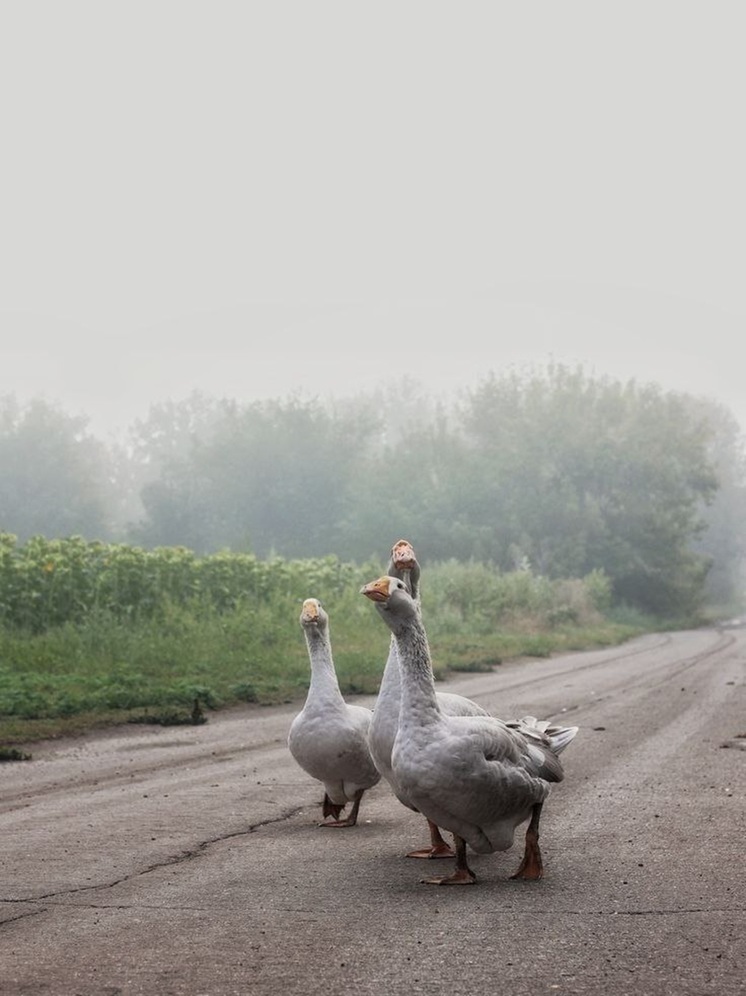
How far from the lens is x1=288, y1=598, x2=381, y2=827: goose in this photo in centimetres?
925

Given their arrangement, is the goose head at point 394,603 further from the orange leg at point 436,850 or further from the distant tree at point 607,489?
the distant tree at point 607,489

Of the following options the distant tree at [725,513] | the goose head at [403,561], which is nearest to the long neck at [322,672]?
the goose head at [403,561]

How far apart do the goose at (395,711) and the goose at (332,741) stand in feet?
2.63

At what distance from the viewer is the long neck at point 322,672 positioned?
31.3ft

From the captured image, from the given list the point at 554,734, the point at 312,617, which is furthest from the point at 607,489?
the point at 554,734

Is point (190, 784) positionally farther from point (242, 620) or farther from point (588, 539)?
point (588, 539)

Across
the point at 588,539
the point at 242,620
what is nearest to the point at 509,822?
the point at 242,620

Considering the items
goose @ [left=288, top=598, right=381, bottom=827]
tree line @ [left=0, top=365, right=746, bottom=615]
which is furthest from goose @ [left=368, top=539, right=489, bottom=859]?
tree line @ [left=0, top=365, right=746, bottom=615]

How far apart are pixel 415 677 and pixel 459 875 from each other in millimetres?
1209

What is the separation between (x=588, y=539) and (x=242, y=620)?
3899 centimetres

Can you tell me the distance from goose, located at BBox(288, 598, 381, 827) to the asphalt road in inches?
15.3

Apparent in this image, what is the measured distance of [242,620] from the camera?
27438 mm

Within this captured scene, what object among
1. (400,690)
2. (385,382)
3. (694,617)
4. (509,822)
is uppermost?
(385,382)

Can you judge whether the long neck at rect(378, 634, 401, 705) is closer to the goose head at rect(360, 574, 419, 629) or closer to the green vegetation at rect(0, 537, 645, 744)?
the goose head at rect(360, 574, 419, 629)
